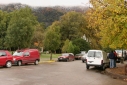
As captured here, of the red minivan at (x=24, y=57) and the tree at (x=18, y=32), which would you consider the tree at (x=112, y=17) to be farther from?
the tree at (x=18, y=32)

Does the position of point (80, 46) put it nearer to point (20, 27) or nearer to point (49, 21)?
point (20, 27)

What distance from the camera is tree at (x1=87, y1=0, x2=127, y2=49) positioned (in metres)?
15.6

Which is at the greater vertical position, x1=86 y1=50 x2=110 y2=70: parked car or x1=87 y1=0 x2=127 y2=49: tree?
x1=87 y1=0 x2=127 y2=49: tree

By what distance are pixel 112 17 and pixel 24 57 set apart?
13771 millimetres

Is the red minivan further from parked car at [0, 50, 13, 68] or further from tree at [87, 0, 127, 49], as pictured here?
tree at [87, 0, 127, 49]

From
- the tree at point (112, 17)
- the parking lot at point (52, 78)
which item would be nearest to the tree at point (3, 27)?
the parking lot at point (52, 78)

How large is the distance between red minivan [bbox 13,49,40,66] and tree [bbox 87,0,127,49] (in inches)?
404

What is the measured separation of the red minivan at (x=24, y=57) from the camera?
2620cm

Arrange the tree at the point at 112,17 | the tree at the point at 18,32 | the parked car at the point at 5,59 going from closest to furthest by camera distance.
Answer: the tree at the point at 112,17 < the parked car at the point at 5,59 < the tree at the point at 18,32

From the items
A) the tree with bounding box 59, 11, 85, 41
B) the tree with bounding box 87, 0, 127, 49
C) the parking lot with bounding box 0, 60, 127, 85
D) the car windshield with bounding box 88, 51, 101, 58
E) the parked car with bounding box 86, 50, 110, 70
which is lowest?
the parking lot with bounding box 0, 60, 127, 85

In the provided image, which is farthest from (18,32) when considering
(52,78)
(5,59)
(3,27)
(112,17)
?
(112,17)

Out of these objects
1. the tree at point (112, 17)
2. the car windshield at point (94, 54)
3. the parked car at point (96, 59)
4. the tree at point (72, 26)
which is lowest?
the parked car at point (96, 59)

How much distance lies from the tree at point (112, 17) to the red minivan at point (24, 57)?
10.3 metres

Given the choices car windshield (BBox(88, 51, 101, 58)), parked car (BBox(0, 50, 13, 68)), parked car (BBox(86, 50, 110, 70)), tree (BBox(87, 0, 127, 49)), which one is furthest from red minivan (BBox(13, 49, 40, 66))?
tree (BBox(87, 0, 127, 49))
